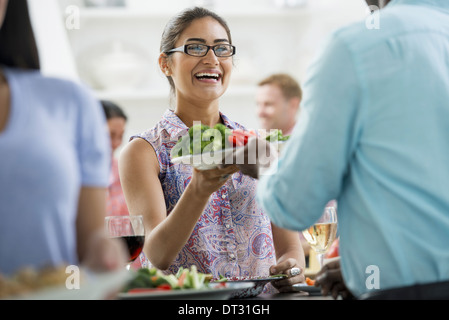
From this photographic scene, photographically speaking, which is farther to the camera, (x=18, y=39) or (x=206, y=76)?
(x=206, y=76)

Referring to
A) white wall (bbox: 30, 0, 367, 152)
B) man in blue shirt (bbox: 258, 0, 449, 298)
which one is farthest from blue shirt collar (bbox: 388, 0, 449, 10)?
white wall (bbox: 30, 0, 367, 152)

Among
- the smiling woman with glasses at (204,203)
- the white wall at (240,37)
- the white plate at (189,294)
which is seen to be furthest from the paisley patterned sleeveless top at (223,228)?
the white wall at (240,37)

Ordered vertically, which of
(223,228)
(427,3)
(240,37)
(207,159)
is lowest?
(223,228)

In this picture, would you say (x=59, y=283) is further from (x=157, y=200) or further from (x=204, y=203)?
(x=157, y=200)

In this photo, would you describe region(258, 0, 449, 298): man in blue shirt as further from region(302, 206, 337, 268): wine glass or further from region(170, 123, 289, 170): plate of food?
region(302, 206, 337, 268): wine glass

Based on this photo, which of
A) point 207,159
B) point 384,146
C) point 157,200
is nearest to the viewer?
point 384,146

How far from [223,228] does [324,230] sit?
1.15 ft

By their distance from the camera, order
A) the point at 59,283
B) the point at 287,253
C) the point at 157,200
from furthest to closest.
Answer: the point at 287,253, the point at 157,200, the point at 59,283

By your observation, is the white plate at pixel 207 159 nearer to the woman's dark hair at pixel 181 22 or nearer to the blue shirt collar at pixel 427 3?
the blue shirt collar at pixel 427 3

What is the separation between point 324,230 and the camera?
157cm

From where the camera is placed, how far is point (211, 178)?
148cm

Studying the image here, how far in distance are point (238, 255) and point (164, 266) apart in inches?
9.5

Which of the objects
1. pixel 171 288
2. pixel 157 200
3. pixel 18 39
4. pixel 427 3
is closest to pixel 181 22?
pixel 157 200
